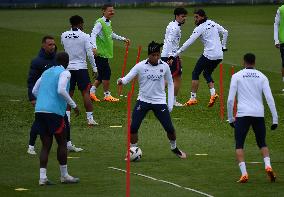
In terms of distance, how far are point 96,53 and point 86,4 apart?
33770 mm

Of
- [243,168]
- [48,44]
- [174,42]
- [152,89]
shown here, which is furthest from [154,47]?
[174,42]

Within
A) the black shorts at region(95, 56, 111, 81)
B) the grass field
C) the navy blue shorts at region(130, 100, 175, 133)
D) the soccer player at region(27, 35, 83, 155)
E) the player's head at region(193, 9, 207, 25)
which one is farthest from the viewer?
the black shorts at region(95, 56, 111, 81)

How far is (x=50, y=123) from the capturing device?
1966cm

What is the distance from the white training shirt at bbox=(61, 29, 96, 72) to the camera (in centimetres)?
2606

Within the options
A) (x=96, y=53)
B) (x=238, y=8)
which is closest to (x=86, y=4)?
(x=238, y=8)

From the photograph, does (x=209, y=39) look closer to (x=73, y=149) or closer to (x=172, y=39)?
(x=172, y=39)

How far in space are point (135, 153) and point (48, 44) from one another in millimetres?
2645

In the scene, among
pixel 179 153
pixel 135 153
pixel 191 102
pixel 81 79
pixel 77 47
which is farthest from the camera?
pixel 191 102

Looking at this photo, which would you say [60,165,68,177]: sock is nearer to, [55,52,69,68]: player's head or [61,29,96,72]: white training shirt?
[55,52,69,68]: player's head

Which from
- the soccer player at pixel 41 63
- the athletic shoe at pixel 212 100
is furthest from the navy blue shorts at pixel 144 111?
the athletic shoe at pixel 212 100

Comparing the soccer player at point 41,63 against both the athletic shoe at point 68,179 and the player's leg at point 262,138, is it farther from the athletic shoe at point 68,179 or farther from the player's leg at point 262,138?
the player's leg at point 262,138

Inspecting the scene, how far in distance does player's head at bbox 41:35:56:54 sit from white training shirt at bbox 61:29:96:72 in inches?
162

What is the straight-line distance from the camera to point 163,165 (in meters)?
21.7

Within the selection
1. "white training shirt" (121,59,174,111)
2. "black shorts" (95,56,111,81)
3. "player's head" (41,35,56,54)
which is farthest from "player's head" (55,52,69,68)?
"black shorts" (95,56,111,81)
